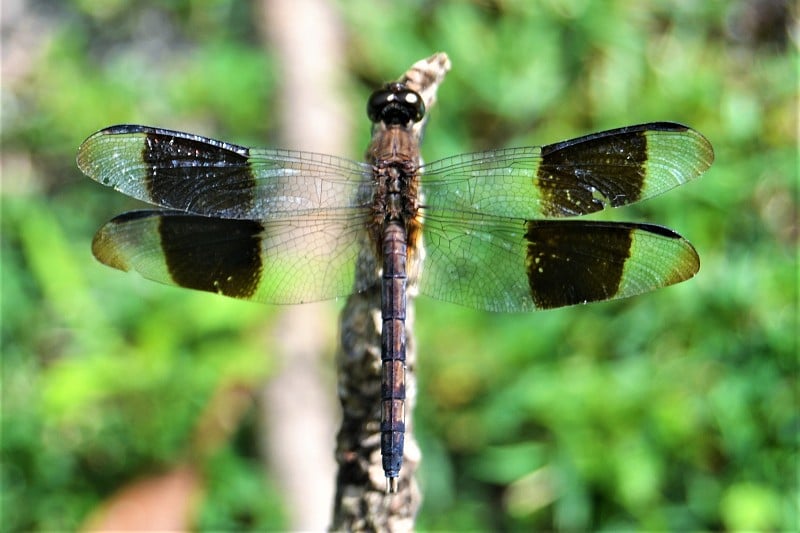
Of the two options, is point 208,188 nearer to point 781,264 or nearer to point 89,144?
point 89,144

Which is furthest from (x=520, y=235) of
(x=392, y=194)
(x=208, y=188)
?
(x=208, y=188)

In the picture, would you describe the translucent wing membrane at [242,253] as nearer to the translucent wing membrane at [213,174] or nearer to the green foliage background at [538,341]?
the translucent wing membrane at [213,174]

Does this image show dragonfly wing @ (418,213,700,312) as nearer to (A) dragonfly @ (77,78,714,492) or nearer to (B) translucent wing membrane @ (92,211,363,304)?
(A) dragonfly @ (77,78,714,492)

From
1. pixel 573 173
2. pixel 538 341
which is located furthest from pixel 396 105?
pixel 538 341

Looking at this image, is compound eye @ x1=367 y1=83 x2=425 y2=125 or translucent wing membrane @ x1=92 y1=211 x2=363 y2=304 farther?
translucent wing membrane @ x1=92 y1=211 x2=363 y2=304

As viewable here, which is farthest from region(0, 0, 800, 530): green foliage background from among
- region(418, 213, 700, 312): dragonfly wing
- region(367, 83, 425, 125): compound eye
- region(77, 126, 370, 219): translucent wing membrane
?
region(367, 83, 425, 125): compound eye

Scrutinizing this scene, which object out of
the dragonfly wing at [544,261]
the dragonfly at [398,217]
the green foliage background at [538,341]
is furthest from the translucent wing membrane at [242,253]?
the green foliage background at [538,341]
